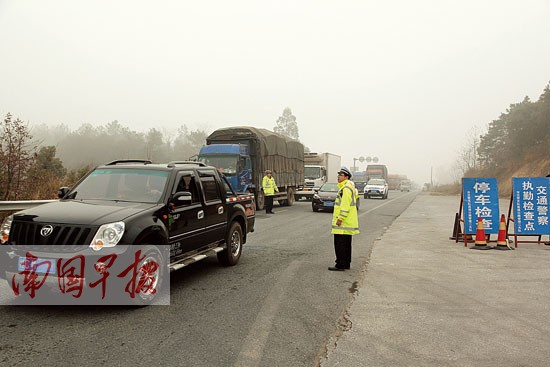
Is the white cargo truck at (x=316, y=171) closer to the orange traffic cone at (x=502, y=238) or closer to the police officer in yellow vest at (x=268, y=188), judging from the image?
the police officer in yellow vest at (x=268, y=188)

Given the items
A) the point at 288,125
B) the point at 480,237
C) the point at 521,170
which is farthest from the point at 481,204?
the point at 288,125

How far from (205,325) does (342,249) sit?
3493mm

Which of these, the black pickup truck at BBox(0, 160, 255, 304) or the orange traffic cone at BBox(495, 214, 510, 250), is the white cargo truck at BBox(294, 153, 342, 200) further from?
the black pickup truck at BBox(0, 160, 255, 304)

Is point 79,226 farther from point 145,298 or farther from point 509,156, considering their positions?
point 509,156

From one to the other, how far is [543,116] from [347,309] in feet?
156

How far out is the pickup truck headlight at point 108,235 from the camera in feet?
15.0

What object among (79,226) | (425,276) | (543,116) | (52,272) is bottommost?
(425,276)

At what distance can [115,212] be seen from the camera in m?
5.00

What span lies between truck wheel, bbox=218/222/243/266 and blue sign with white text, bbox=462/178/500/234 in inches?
232

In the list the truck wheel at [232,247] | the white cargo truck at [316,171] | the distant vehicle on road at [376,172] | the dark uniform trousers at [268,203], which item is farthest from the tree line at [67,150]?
the distant vehicle on road at [376,172]

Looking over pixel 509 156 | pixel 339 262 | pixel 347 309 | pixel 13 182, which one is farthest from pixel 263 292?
pixel 509 156

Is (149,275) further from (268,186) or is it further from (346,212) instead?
(268,186)

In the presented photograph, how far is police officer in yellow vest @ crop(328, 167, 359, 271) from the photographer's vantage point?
23.9 feet

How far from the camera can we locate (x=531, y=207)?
10.2 meters
